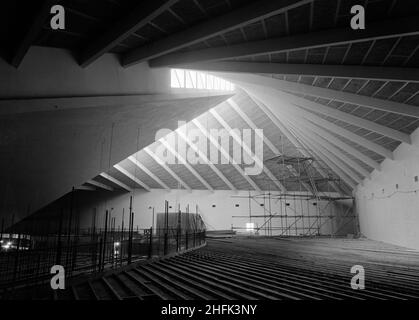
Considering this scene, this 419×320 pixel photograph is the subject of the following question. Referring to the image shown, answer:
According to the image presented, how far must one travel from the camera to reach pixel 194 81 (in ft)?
51.7

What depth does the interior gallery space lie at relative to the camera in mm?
6867

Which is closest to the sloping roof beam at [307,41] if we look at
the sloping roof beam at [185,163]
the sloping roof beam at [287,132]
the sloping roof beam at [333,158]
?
the sloping roof beam at [287,132]

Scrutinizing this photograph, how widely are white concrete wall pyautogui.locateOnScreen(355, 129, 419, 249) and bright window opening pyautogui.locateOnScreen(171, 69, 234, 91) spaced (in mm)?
10274

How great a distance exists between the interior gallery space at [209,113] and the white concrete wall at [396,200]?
13cm

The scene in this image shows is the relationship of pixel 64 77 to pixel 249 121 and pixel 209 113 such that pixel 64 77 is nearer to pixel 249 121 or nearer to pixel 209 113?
pixel 209 113

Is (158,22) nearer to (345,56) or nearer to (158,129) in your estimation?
(345,56)

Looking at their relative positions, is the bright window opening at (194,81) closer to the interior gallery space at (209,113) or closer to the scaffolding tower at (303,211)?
the interior gallery space at (209,113)

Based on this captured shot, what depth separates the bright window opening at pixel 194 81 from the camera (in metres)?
14.3

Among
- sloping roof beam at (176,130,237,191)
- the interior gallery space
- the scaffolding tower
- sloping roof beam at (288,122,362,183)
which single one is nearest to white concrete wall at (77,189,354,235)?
the scaffolding tower

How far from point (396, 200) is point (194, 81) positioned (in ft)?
42.1

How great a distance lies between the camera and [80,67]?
31.5 feet

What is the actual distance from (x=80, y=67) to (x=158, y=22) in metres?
3.19

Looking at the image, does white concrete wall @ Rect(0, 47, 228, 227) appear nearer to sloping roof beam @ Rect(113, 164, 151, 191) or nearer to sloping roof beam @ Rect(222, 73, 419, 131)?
sloping roof beam @ Rect(222, 73, 419, 131)
